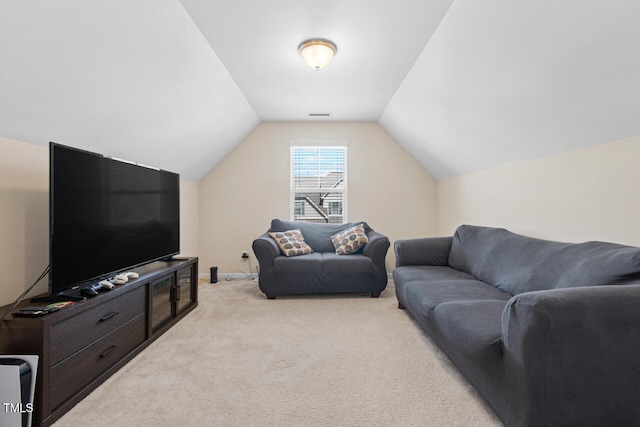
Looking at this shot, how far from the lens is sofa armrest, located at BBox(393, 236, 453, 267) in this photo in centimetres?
318

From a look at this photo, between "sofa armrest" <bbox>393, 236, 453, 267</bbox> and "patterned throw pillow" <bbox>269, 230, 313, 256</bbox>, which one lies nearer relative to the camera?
"sofa armrest" <bbox>393, 236, 453, 267</bbox>

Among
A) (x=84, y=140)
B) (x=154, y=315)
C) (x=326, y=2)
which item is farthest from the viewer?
(x=154, y=315)

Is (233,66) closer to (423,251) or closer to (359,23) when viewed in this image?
(359,23)

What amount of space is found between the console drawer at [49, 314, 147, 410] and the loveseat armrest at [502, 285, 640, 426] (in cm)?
214

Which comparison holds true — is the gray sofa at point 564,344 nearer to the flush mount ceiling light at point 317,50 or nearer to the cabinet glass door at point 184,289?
the flush mount ceiling light at point 317,50

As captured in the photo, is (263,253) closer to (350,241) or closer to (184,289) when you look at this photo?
(184,289)

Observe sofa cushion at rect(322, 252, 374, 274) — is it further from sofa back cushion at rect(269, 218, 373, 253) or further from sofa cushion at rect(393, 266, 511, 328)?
sofa back cushion at rect(269, 218, 373, 253)

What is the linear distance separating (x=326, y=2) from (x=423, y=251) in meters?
2.44

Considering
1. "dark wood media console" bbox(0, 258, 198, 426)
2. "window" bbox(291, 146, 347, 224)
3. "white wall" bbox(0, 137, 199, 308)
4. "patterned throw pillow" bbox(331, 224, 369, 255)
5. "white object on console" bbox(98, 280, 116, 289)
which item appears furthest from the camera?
"window" bbox(291, 146, 347, 224)

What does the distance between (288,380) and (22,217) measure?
1954 millimetres

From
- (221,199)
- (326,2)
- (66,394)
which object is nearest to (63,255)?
(66,394)

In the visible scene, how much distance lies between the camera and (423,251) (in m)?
3.19

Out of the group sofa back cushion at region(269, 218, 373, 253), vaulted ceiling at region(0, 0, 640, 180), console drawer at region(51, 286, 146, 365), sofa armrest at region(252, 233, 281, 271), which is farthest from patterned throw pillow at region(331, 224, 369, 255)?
console drawer at region(51, 286, 146, 365)

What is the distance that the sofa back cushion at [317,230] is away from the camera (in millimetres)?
4082
